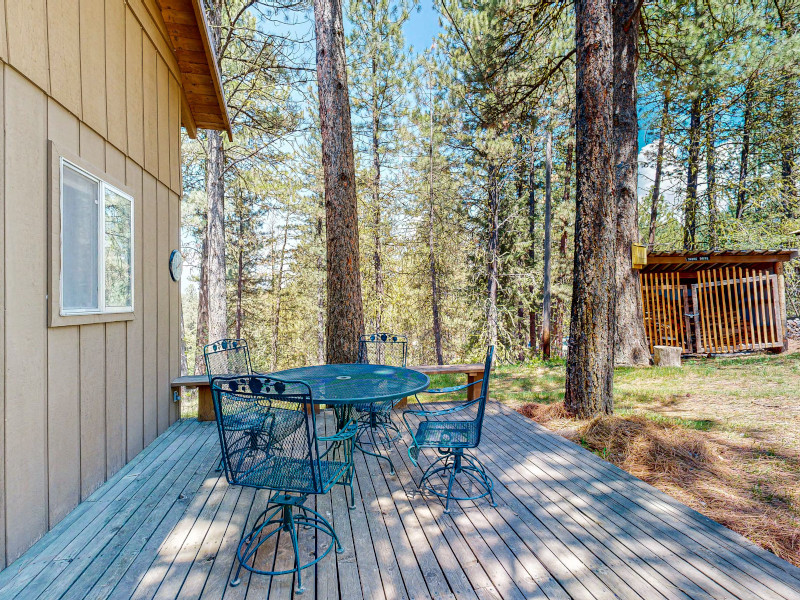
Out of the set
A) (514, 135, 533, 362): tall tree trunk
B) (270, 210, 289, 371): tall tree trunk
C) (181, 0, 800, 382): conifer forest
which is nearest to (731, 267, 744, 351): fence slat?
(181, 0, 800, 382): conifer forest

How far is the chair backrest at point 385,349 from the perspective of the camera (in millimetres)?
4500

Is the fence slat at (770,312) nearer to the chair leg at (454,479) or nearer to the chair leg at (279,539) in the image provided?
the chair leg at (454,479)

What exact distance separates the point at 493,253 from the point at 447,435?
11.1m

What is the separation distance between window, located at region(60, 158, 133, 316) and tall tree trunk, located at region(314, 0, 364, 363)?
1974 mm

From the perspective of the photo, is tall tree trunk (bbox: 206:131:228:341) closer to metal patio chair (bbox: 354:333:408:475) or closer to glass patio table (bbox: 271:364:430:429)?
metal patio chair (bbox: 354:333:408:475)

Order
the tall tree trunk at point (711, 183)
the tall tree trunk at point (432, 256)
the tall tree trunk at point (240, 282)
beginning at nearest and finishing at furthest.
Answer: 1. the tall tree trunk at point (711, 183)
2. the tall tree trunk at point (432, 256)
3. the tall tree trunk at point (240, 282)

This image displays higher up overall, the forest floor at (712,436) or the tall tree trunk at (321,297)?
the tall tree trunk at (321,297)

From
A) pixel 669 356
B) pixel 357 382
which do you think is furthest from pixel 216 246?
pixel 669 356

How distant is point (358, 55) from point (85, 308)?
11.7 meters

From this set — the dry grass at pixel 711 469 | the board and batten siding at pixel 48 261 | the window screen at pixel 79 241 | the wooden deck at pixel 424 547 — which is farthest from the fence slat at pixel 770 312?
the window screen at pixel 79 241

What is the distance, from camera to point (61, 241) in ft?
8.02

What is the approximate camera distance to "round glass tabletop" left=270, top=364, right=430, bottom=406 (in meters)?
2.53

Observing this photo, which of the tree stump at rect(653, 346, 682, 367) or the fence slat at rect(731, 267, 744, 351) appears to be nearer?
the tree stump at rect(653, 346, 682, 367)

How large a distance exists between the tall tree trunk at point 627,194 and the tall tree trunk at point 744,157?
751cm
